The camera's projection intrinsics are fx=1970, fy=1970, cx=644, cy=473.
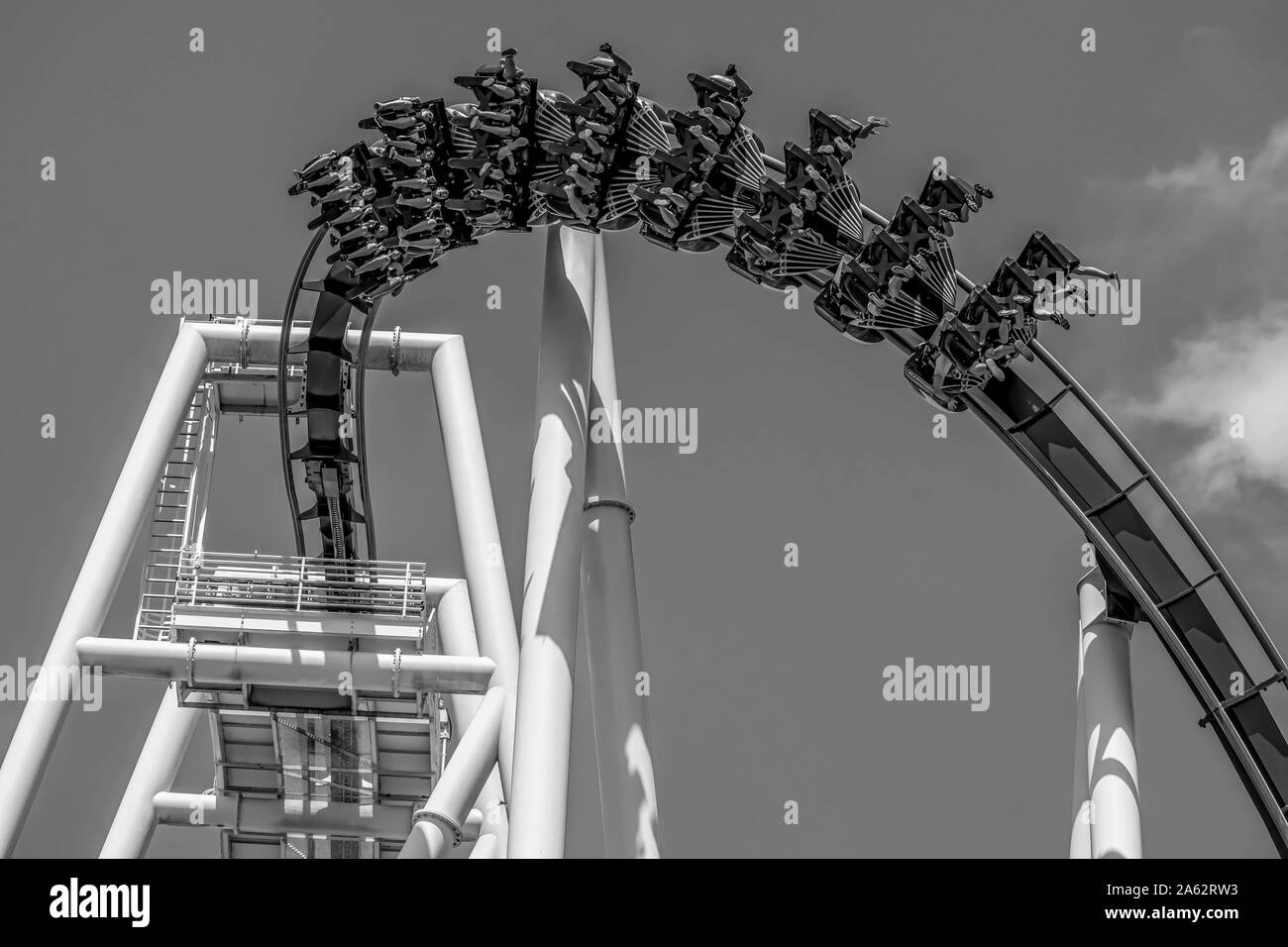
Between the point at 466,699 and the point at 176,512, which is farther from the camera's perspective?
the point at 466,699

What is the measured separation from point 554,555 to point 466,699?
3697 millimetres

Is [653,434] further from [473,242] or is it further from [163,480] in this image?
[163,480]

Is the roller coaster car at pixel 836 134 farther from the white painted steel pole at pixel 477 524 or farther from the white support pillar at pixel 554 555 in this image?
the white painted steel pole at pixel 477 524

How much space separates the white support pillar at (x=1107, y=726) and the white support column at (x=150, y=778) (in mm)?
7280

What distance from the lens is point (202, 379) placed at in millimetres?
16281

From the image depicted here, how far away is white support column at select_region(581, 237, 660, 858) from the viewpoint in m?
12.6

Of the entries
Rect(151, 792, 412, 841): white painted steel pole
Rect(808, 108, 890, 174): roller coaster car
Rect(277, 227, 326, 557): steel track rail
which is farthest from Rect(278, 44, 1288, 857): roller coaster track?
Rect(151, 792, 412, 841): white painted steel pole

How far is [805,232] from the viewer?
13008mm

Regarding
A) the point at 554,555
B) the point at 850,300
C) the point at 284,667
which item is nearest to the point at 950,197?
the point at 850,300

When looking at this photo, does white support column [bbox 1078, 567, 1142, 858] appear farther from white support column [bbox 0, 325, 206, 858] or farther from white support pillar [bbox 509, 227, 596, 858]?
white support column [bbox 0, 325, 206, 858]

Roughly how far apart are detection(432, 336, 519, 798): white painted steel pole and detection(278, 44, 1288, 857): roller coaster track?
8.66 feet

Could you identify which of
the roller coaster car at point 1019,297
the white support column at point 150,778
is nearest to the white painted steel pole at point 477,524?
the white support column at point 150,778

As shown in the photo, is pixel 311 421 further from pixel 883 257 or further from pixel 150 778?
pixel 883 257
